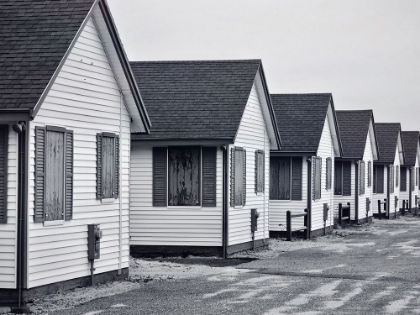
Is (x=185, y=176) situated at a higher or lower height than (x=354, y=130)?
lower

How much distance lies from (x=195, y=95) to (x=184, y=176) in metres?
3.00

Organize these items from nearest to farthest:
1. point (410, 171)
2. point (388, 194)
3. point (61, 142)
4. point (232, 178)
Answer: point (61, 142) < point (232, 178) < point (388, 194) < point (410, 171)

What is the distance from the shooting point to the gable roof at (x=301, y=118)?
115 ft

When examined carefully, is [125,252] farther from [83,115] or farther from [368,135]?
[368,135]

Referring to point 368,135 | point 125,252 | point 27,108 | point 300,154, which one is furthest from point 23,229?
point 368,135

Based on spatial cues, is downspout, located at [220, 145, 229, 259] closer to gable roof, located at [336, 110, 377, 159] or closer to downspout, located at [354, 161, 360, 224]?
gable roof, located at [336, 110, 377, 159]

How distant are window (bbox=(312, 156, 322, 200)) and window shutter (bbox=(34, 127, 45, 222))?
69.3ft

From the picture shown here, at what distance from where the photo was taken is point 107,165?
18.8 metres

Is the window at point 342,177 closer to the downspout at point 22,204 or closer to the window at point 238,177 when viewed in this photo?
the window at point 238,177

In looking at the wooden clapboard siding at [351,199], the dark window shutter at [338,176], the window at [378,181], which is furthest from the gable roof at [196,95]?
the window at [378,181]

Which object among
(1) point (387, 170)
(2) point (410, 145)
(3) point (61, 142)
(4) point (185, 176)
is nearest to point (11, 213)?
(3) point (61, 142)

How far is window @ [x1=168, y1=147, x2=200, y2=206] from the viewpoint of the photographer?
85.3 feet

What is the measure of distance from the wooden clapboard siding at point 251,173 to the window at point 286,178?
4270 millimetres

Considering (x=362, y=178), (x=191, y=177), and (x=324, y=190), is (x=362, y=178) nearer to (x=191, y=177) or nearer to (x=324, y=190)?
(x=324, y=190)
